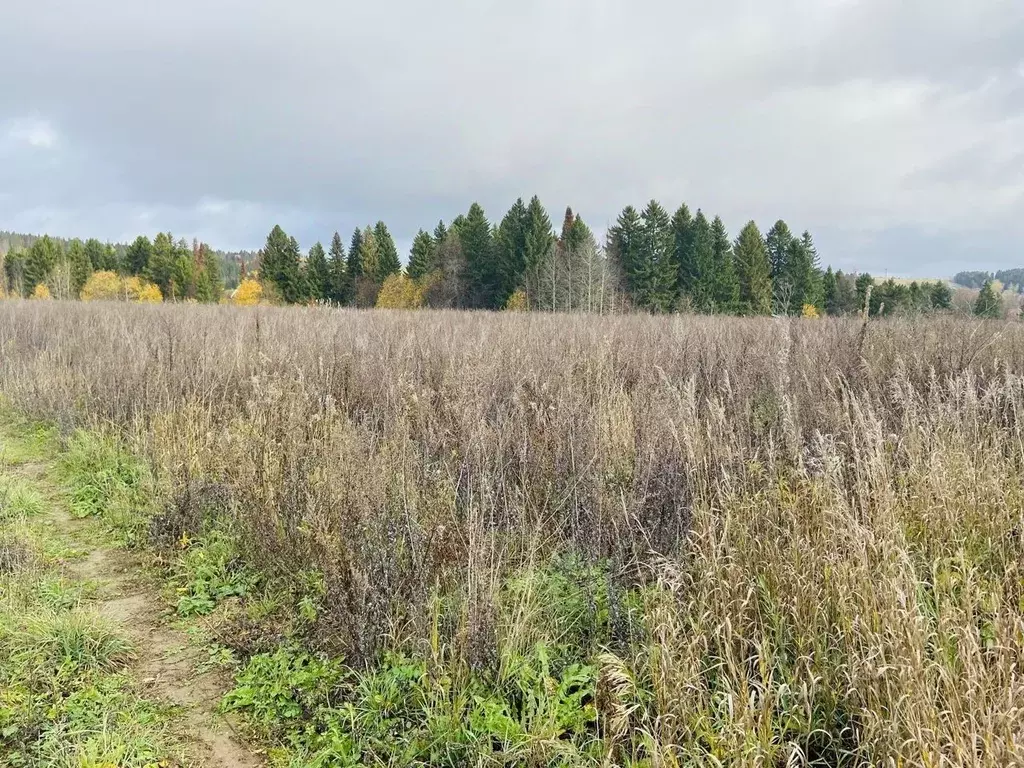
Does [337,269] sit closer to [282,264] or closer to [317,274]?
[317,274]

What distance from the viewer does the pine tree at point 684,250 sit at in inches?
1443

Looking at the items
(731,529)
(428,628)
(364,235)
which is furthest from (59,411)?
(364,235)

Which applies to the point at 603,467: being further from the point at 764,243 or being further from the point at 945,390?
the point at 764,243

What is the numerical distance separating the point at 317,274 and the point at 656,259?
26.3 m

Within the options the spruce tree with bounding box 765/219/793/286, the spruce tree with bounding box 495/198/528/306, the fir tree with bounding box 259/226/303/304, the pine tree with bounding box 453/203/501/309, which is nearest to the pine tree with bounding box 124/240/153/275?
the fir tree with bounding box 259/226/303/304

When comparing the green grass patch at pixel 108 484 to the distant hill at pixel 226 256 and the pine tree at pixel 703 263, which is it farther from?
the distant hill at pixel 226 256

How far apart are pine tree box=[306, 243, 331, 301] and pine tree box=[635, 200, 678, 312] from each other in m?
24.6

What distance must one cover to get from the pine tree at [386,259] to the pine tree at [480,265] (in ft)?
22.3

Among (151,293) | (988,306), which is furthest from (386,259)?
(988,306)

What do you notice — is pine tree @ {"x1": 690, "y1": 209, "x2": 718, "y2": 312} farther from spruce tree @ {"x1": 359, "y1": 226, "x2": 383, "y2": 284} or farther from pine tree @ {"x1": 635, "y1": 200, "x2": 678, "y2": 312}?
spruce tree @ {"x1": 359, "y1": 226, "x2": 383, "y2": 284}

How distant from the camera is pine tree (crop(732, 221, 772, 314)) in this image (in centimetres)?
3728

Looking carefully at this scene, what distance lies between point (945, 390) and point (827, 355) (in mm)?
1383

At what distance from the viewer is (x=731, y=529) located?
2.40 m

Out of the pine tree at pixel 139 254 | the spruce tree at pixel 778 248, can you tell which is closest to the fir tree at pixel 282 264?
the pine tree at pixel 139 254
